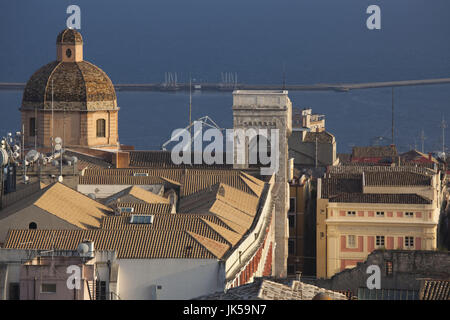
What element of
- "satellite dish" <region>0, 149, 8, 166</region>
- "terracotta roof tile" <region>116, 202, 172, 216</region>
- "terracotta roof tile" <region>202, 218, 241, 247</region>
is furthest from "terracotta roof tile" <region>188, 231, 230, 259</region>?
"satellite dish" <region>0, 149, 8, 166</region>

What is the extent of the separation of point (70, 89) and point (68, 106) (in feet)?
1.79

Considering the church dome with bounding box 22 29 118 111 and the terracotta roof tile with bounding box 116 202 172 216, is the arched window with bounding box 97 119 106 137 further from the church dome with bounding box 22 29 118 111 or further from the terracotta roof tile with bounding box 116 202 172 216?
the terracotta roof tile with bounding box 116 202 172 216

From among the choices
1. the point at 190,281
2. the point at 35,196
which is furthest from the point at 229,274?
the point at 35,196

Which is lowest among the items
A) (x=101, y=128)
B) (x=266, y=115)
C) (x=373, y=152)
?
(x=373, y=152)

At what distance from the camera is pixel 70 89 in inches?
1877

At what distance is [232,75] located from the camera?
195375mm

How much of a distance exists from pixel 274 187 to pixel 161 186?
4506 millimetres

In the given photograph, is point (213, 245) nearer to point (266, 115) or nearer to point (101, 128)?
point (266, 115)

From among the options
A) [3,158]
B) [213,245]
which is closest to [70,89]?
[3,158]

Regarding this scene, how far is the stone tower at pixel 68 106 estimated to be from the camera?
47.8 metres

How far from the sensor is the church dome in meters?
47.8

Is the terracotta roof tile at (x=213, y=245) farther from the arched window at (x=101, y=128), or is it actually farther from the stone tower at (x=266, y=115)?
the arched window at (x=101, y=128)
